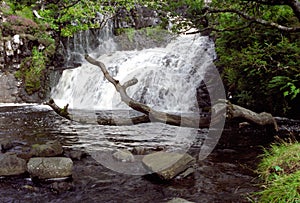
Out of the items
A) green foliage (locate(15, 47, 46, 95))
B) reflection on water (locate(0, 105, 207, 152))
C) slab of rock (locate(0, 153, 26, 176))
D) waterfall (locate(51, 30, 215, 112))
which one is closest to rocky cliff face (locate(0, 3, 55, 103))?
green foliage (locate(15, 47, 46, 95))

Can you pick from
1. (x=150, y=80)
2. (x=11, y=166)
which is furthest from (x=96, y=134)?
(x=150, y=80)

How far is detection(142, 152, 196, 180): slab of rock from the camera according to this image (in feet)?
17.2

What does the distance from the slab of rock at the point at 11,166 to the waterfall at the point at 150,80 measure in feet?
25.8

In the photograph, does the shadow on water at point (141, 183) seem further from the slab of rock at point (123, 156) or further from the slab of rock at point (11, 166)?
the slab of rock at point (123, 156)

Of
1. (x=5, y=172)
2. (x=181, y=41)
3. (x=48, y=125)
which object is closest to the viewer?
(x=5, y=172)

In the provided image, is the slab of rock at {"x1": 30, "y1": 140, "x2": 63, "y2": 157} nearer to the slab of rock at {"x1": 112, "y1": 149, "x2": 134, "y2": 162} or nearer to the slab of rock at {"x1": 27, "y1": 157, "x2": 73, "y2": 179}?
the slab of rock at {"x1": 27, "y1": 157, "x2": 73, "y2": 179}

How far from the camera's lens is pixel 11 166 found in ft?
17.9

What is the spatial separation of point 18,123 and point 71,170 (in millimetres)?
5895

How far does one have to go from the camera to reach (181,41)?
1855cm

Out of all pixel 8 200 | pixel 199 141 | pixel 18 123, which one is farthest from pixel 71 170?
pixel 18 123

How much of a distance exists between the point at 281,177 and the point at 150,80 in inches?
419

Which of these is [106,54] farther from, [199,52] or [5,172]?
[5,172]

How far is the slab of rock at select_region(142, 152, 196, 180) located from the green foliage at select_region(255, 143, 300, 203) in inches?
55.5

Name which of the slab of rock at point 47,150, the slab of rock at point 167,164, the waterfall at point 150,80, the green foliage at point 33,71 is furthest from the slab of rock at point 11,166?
the green foliage at point 33,71
